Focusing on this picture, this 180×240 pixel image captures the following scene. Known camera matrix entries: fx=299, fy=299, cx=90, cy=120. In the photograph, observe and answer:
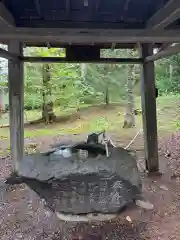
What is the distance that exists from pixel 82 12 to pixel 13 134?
2.91 m

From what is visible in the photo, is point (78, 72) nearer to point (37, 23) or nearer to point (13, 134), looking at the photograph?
point (13, 134)

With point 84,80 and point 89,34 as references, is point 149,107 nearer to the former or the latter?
point 89,34

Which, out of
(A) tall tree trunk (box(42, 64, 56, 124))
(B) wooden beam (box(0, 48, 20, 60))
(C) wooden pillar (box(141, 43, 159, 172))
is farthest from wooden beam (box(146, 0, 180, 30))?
(A) tall tree trunk (box(42, 64, 56, 124))

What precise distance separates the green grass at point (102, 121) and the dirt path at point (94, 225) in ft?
15.4

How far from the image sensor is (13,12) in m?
2.78

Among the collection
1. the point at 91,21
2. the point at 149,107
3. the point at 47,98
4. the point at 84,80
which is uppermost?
the point at 84,80

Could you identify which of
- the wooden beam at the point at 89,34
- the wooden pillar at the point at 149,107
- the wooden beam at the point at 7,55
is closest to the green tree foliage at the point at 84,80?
the wooden pillar at the point at 149,107

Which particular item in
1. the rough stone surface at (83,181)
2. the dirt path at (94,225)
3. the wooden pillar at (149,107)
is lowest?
the dirt path at (94,225)

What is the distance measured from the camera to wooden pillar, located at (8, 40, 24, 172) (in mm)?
4961

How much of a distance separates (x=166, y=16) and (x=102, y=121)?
8.95m

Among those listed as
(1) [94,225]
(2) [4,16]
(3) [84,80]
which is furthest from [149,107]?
(3) [84,80]

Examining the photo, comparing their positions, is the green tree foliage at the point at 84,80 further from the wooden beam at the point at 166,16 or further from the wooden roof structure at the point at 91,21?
the wooden beam at the point at 166,16

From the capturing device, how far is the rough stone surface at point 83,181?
3.03 m

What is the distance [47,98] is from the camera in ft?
35.4
